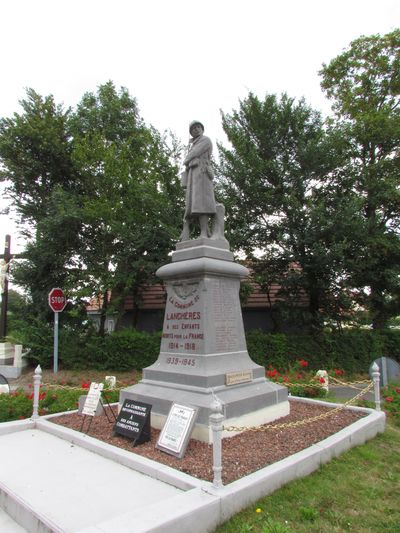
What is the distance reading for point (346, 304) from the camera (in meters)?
14.9

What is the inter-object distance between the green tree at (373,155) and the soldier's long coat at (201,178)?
8.43 metres

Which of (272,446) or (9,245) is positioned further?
(9,245)

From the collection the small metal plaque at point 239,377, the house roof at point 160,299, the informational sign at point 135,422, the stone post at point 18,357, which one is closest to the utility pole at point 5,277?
the stone post at point 18,357

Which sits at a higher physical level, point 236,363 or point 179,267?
point 179,267

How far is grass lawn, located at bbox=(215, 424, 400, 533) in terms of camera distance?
354 cm

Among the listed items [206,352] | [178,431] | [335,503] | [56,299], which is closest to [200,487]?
[178,431]

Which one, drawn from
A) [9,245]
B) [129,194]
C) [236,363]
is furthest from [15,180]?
[236,363]

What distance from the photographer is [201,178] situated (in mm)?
7391

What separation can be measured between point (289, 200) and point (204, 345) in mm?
9662

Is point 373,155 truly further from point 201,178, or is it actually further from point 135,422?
point 135,422

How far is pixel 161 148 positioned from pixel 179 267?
1121 cm

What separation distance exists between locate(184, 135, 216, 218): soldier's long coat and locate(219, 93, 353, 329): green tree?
25.1 feet

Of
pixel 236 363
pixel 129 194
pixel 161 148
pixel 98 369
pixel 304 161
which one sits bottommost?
pixel 98 369

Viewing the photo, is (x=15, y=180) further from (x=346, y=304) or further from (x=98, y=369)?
(x=346, y=304)
